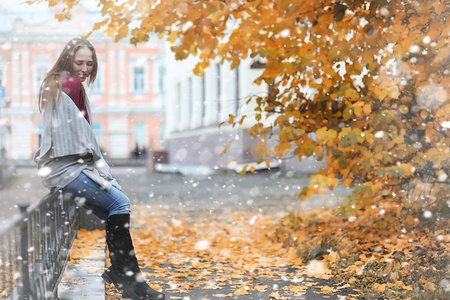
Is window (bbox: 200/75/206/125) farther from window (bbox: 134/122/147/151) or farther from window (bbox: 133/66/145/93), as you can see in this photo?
window (bbox: 133/66/145/93)

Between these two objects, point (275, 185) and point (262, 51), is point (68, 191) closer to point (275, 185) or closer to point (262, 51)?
point (262, 51)

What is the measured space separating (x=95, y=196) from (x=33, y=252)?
2.00ft

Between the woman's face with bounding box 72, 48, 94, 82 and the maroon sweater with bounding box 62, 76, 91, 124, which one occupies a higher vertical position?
the woman's face with bounding box 72, 48, 94, 82

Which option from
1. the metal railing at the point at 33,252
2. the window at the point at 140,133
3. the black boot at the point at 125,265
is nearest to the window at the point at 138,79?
the window at the point at 140,133

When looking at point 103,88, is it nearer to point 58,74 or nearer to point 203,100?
point 203,100

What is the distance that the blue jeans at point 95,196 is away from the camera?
380 cm

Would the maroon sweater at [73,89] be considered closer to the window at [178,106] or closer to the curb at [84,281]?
the curb at [84,281]

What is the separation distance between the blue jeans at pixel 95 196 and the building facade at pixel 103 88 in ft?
140

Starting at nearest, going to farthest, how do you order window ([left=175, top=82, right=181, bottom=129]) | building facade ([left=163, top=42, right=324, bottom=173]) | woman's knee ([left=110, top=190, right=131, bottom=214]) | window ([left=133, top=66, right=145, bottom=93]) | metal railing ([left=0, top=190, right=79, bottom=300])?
metal railing ([left=0, top=190, right=79, bottom=300])
woman's knee ([left=110, top=190, right=131, bottom=214])
building facade ([left=163, top=42, right=324, bottom=173])
window ([left=175, top=82, right=181, bottom=129])
window ([left=133, top=66, right=145, bottom=93])

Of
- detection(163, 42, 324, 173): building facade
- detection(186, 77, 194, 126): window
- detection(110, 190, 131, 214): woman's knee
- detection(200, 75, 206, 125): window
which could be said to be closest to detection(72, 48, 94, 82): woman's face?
detection(110, 190, 131, 214): woman's knee

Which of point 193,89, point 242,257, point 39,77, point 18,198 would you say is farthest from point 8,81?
point 242,257

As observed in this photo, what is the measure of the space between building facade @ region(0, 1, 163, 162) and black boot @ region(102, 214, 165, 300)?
140ft

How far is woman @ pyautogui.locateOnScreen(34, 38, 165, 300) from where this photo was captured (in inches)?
149

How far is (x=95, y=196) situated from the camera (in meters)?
3.85
